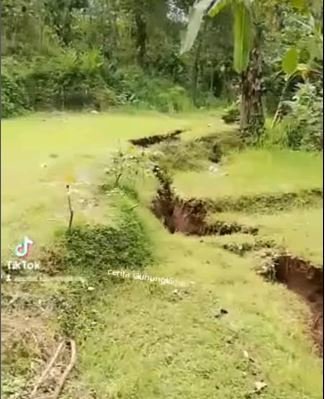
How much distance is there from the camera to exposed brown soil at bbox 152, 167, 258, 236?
9.41ft

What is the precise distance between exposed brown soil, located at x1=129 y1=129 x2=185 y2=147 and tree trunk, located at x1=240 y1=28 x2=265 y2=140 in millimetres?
438

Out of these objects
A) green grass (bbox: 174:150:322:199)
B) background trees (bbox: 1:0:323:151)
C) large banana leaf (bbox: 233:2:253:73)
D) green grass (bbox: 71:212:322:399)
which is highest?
background trees (bbox: 1:0:323:151)

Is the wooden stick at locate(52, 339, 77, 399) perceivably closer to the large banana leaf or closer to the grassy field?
the grassy field

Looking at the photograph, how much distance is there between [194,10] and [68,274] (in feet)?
4.76

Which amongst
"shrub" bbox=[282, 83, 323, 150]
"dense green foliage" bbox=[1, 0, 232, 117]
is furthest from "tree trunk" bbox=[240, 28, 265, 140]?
"dense green foliage" bbox=[1, 0, 232, 117]

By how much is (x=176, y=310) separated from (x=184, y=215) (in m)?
1.05

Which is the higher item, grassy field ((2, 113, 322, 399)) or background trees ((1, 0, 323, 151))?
background trees ((1, 0, 323, 151))

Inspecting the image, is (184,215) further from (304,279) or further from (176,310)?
(176,310)

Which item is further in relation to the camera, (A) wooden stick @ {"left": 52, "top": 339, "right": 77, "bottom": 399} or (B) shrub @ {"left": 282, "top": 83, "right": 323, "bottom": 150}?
(B) shrub @ {"left": 282, "top": 83, "right": 323, "bottom": 150}

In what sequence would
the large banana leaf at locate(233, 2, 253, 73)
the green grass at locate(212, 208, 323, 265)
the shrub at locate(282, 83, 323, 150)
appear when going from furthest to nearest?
the shrub at locate(282, 83, 323, 150), the green grass at locate(212, 208, 323, 265), the large banana leaf at locate(233, 2, 253, 73)

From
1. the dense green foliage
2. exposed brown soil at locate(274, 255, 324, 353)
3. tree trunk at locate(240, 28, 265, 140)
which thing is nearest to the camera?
exposed brown soil at locate(274, 255, 324, 353)

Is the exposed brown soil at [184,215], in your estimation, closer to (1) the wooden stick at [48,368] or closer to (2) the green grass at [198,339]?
(2) the green grass at [198,339]

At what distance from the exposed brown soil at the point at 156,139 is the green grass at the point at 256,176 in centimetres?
32

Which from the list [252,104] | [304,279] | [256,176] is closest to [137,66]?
[252,104]
